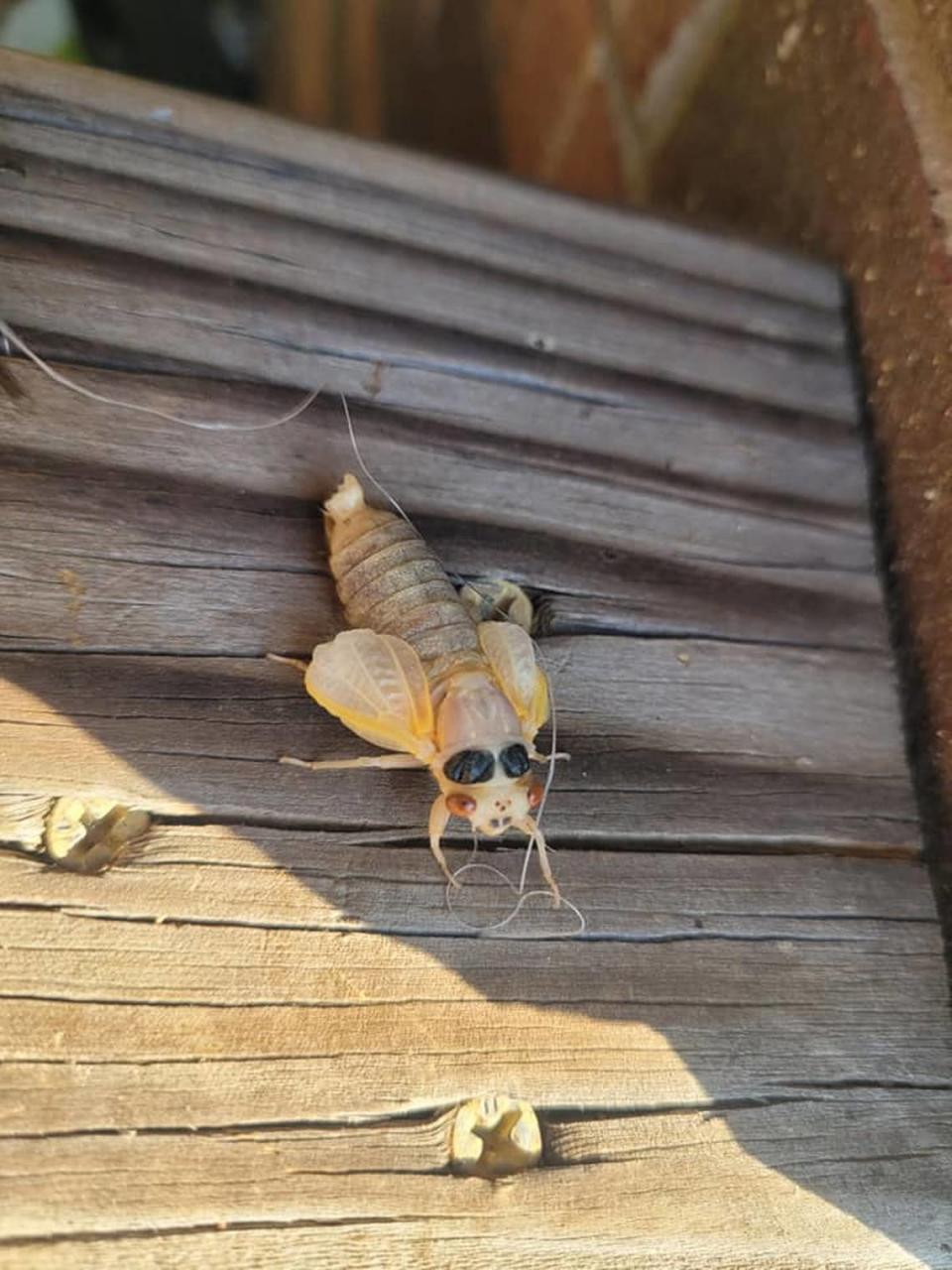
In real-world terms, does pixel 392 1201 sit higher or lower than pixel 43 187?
lower

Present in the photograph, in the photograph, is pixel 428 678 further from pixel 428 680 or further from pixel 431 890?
pixel 431 890

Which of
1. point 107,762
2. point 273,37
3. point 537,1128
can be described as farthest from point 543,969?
point 273,37

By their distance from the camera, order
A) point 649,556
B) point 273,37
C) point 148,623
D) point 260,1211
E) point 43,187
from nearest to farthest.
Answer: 1. point 260,1211
2. point 148,623
3. point 43,187
4. point 649,556
5. point 273,37

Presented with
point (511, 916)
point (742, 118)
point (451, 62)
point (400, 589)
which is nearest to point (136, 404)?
point (400, 589)

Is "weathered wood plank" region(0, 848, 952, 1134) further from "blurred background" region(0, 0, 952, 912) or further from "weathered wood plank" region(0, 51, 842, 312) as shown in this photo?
"weathered wood plank" region(0, 51, 842, 312)

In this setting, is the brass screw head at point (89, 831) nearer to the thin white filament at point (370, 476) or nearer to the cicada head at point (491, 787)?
the cicada head at point (491, 787)

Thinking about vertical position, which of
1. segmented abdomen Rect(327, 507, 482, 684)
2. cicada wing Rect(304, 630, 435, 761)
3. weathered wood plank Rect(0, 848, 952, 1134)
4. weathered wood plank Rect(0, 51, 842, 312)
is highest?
weathered wood plank Rect(0, 51, 842, 312)

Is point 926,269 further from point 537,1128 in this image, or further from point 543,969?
point 537,1128

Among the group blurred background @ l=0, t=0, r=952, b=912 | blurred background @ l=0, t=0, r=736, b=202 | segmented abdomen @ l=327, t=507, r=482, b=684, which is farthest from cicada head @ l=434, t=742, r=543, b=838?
blurred background @ l=0, t=0, r=736, b=202
